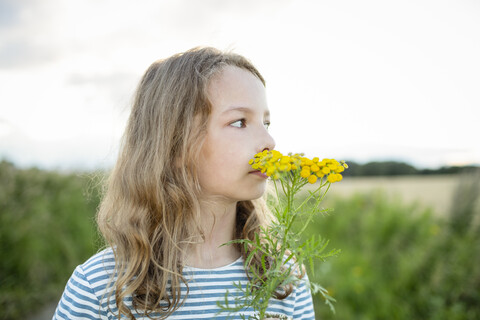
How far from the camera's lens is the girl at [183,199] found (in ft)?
5.16

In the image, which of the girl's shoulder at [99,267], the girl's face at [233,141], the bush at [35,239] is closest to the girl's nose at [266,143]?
the girl's face at [233,141]

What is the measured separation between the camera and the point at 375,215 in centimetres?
603

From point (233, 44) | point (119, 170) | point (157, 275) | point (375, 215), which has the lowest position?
point (375, 215)

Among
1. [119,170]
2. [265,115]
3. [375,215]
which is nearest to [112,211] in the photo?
[119,170]

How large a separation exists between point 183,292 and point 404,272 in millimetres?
3631

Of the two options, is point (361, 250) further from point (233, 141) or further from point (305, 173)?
point (305, 173)

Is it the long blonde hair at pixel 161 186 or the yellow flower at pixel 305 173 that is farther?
the long blonde hair at pixel 161 186

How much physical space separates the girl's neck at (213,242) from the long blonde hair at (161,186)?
0.18ft

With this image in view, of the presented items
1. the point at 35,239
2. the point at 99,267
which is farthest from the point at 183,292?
the point at 35,239

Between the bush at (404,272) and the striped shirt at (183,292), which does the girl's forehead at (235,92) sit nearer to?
the striped shirt at (183,292)

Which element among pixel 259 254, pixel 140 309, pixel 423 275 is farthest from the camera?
pixel 423 275

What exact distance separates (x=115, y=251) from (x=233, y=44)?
46.6 inches

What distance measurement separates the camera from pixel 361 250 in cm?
548

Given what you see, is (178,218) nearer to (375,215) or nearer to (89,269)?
(89,269)
